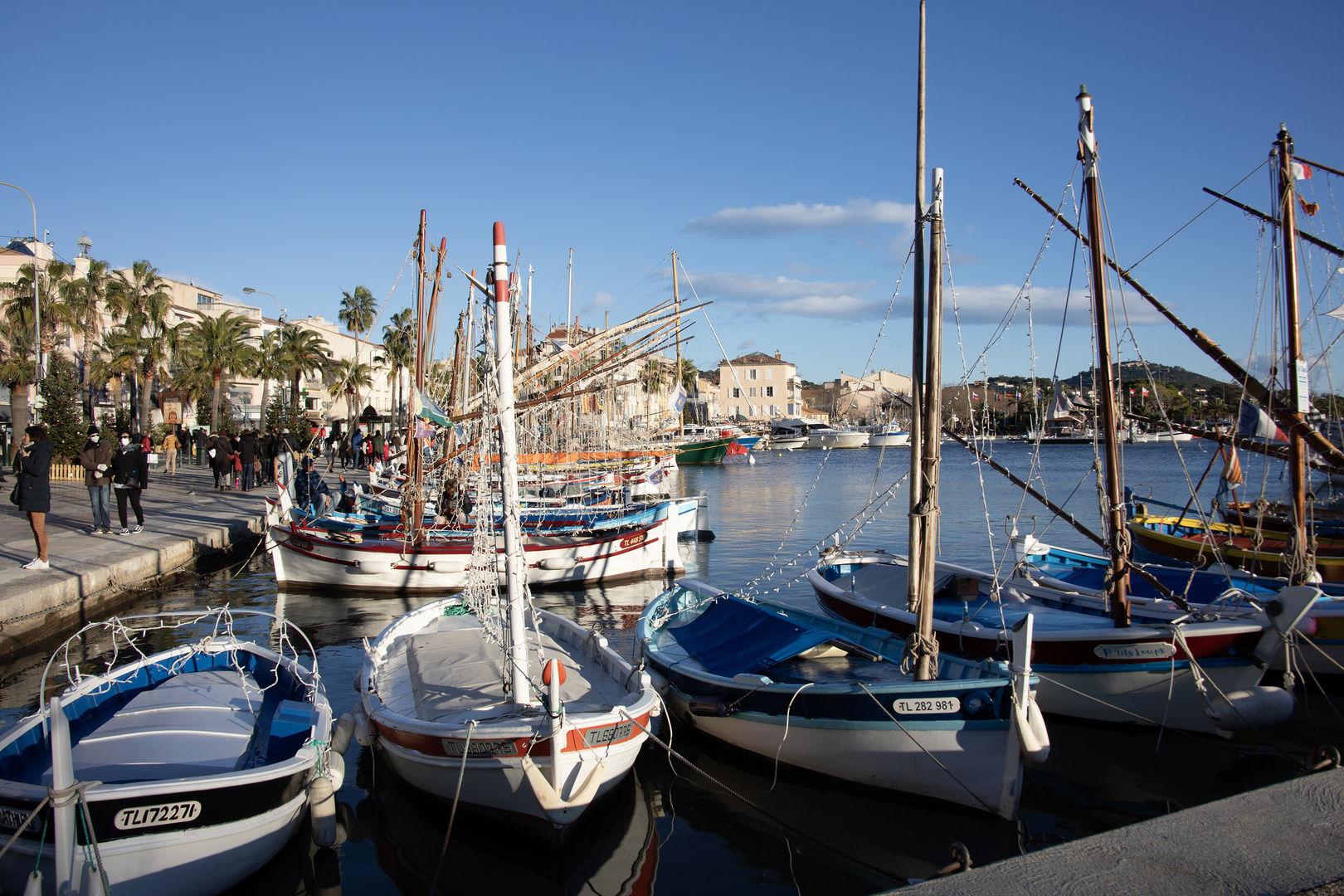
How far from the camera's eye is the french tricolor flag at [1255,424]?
12.7 meters

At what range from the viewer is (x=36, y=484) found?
14703 millimetres

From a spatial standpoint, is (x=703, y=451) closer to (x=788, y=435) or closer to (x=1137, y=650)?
(x=788, y=435)

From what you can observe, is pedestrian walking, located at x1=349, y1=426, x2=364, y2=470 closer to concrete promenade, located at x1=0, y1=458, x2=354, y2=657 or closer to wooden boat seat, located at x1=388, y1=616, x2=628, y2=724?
concrete promenade, located at x1=0, y1=458, x2=354, y2=657

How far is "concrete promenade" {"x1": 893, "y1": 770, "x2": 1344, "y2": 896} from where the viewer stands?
14.2ft

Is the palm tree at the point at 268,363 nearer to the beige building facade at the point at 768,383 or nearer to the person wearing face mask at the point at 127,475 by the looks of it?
the person wearing face mask at the point at 127,475

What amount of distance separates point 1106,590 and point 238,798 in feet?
35.7

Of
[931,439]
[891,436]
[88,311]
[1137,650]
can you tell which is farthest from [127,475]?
[891,436]

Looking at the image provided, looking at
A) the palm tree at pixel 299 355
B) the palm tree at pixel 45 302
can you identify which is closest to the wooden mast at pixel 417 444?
the palm tree at pixel 45 302

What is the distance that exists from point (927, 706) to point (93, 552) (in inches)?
669

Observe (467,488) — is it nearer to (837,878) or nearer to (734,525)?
(734,525)

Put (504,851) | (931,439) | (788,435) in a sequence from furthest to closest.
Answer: (788,435)
(931,439)
(504,851)

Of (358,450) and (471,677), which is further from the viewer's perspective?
(358,450)

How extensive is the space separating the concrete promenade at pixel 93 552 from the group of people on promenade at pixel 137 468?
565 mm

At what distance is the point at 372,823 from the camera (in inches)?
323
